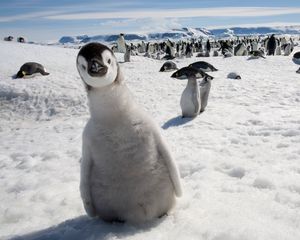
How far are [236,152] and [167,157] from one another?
2278 millimetres

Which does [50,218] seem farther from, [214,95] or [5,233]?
[214,95]

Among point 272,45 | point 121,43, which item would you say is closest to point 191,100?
point 121,43

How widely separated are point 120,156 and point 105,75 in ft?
1.89

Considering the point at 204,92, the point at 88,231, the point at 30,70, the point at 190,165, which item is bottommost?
the point at 30,70

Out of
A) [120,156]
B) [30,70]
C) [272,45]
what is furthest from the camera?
[272,45]

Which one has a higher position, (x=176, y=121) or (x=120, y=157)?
(x=120, y=157)

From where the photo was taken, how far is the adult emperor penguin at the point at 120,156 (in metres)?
2.76

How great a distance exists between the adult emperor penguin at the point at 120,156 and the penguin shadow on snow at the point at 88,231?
62 millimetres

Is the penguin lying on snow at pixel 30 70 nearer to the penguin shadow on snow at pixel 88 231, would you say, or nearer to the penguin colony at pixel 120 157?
the penguin shadow on snow at pixel 88 231

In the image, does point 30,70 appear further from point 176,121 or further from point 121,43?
point 121,43

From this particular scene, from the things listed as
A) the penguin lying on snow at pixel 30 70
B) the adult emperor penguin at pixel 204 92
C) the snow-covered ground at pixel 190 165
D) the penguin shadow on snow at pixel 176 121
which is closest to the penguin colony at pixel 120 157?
the snow-covered ground at pixel 190 165

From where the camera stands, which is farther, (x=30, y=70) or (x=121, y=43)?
(x=121, y=43)

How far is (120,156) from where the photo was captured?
279cm

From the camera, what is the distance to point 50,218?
3.33 m
